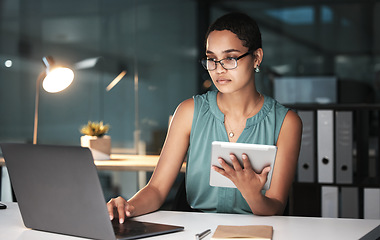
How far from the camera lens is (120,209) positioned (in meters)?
1.51

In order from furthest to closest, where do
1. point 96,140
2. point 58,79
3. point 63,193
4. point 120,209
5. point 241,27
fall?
point 96,140
point 58,79
point 241,27
point 120,209
point 63,193

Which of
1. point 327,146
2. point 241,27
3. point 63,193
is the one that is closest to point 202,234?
point 63,193

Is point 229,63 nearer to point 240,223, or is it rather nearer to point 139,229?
point 240,223

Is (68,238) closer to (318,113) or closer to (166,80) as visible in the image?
(318,113)

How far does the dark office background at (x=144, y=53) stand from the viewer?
451 cm

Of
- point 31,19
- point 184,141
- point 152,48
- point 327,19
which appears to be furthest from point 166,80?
point 184,141

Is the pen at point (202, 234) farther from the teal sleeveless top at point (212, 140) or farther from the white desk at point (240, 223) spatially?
the teal sleeveless top at point (212, 140)

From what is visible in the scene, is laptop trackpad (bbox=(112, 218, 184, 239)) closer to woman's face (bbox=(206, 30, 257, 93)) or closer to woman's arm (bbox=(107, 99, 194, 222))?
woman's arm (bbox=(107, 99, 194, 222))

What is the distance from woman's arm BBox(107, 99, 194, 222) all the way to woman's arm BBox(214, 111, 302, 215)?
1.08 ft

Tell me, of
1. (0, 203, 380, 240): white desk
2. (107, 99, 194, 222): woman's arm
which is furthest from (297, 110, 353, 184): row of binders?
(0, 203, 380, 240): white desk

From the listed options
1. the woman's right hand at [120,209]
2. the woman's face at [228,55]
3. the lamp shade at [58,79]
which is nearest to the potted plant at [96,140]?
the lamp shade at [58,79]

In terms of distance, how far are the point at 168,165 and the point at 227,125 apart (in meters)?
0.28

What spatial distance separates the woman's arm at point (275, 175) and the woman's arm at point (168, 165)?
0.33 meters

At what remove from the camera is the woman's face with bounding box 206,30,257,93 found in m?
1.87
